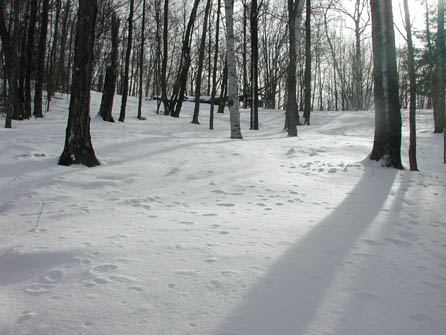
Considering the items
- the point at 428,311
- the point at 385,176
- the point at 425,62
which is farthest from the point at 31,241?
the point at 425,62

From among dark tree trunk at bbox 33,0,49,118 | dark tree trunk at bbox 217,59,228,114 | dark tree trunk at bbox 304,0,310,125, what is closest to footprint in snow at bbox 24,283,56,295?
dark tree trunk at bbox 33,0,49,118

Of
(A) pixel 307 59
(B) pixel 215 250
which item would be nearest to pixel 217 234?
(B) pixel 215 250

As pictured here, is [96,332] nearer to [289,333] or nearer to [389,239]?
[289,333]

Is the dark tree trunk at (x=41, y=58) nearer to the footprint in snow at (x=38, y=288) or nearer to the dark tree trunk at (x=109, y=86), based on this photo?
the dark tree trunk at (x=109, y=86)

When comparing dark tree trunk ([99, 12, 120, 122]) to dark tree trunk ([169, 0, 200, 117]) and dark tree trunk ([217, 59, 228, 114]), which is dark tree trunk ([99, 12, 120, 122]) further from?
dark tree trunk ([217, 59, 228, 114])

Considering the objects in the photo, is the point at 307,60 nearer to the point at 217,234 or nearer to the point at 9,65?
the point at 9,65

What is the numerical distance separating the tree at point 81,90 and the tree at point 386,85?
Result: 17.9 ft

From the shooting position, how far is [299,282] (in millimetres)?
1991

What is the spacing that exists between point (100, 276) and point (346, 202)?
10.2 ft

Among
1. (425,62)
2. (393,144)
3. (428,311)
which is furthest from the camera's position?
(425,62)

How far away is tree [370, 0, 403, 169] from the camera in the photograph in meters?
5.95

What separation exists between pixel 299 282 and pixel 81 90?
4730 mm

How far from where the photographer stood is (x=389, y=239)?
276 centimetres

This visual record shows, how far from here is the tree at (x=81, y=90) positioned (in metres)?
5.03
